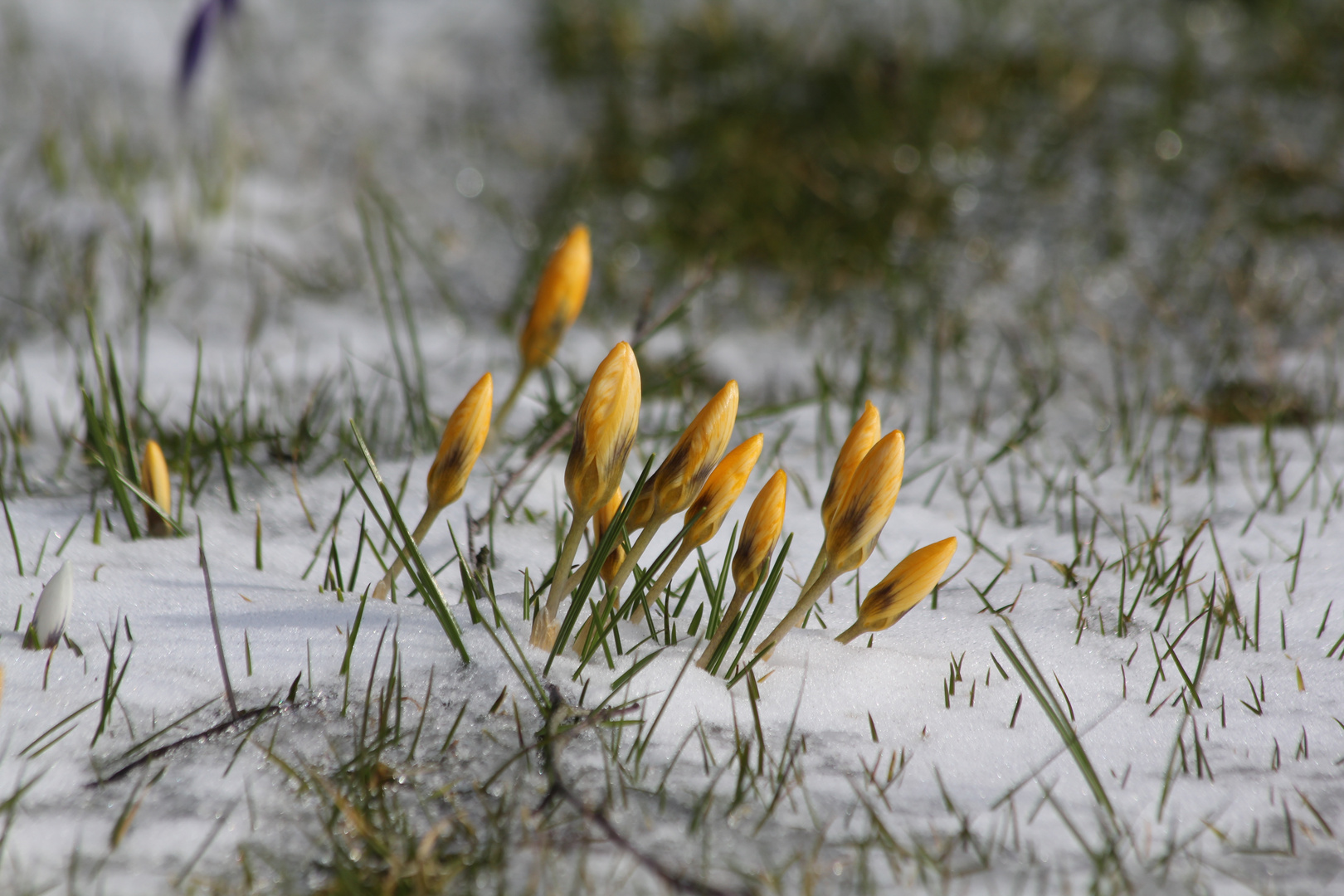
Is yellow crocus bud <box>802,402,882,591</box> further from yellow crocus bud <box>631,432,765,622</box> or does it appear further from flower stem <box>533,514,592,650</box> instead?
flower stem <box>533,514,592,650</box>

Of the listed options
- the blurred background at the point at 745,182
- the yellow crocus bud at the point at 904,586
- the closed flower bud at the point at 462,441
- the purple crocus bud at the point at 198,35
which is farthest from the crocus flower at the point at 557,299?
the purple crocus bud at the point at 198,35

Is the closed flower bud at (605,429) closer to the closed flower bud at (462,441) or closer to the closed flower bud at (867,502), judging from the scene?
the closed flower bud at (462,441)

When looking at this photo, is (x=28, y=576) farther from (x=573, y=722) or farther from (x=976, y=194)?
(x=976, y=194)

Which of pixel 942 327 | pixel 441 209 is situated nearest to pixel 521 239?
pixel 441 209

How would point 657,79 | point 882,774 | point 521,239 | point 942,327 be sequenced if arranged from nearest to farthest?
point 882,774, point 942,327, point 521,239, point 657,79

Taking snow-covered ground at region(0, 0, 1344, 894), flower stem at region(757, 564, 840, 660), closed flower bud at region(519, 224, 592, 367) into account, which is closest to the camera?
snow-covered ground at region(0, 0, 1344, 894)

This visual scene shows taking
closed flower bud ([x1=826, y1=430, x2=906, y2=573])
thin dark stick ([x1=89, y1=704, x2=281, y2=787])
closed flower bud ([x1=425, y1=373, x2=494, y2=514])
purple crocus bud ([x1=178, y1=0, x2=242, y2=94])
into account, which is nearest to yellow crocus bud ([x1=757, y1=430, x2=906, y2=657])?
closed flower bud ([x1=826, y1=430, x2=906, y2=573])

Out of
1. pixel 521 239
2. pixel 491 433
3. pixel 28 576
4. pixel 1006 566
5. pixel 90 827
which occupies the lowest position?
pixel 90 827

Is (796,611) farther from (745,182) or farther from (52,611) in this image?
(745,182)
